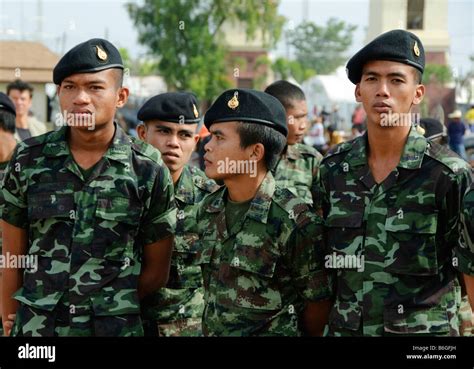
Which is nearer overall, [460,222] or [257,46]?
[460,222]

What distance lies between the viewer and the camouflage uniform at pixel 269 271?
414cm

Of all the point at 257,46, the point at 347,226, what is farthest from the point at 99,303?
the point at 257,46

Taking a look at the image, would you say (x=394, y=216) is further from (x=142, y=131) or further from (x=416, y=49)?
(x=142, y=131)

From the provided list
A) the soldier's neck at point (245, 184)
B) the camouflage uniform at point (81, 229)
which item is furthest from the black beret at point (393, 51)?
the camouflage uniform at point (81, 229)

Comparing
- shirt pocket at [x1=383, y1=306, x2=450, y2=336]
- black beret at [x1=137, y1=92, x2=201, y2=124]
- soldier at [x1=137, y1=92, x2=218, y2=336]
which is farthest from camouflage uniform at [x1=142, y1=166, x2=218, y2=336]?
shirt pocket at [x1=383, y1=306, x2=450, y2=336]

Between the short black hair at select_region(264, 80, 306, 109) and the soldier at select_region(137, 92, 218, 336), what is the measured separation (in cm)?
123

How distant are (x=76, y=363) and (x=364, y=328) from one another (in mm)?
1239

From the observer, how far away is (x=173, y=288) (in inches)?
194

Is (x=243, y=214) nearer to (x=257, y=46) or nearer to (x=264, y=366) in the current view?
(x=264, y=366)

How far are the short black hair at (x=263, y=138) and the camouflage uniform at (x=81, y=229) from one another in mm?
400

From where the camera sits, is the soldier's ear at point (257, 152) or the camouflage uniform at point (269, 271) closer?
the camouflage uniform at point (269, 271)

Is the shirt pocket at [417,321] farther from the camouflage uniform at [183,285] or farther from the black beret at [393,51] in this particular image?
the camouflage uniform at [183,285]

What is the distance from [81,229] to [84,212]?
0.24 ft

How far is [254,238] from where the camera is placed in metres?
4.20
